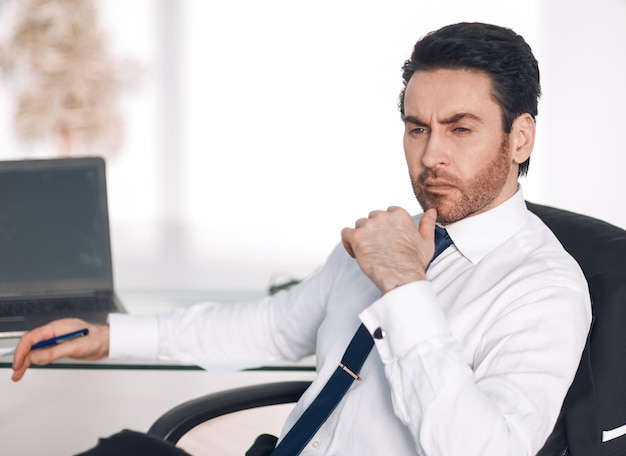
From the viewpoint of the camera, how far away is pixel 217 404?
1.60 metres

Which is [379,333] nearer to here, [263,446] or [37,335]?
[263,446]

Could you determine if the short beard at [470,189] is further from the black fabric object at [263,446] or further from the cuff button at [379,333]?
the black fabric object at [263,446]

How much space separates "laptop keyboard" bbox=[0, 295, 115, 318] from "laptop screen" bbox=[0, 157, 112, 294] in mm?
48

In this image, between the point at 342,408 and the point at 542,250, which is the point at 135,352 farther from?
the point at 542,250

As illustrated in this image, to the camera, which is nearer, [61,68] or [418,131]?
[418,131]

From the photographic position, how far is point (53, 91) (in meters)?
4.29

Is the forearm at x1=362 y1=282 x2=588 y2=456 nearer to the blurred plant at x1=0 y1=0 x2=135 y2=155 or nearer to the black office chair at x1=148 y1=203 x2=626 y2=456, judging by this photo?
the black office chair at x1=148 y1=203 x2=626 y2=456

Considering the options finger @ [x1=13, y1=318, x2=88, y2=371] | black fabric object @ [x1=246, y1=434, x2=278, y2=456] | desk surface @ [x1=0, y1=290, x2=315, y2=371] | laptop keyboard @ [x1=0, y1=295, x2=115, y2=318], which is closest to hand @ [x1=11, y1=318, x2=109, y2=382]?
finger @ [x1=13, y1=318, x2=88, y2=371]

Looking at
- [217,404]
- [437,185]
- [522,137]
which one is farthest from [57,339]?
[522,137]

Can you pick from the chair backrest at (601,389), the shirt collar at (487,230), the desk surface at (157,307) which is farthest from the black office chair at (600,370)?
the desk surface at (157,307)

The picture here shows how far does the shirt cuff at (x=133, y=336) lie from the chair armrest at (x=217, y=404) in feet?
0.40

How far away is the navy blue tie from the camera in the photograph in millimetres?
1364

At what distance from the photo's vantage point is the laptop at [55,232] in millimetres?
2104

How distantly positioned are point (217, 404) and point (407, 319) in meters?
0.56
